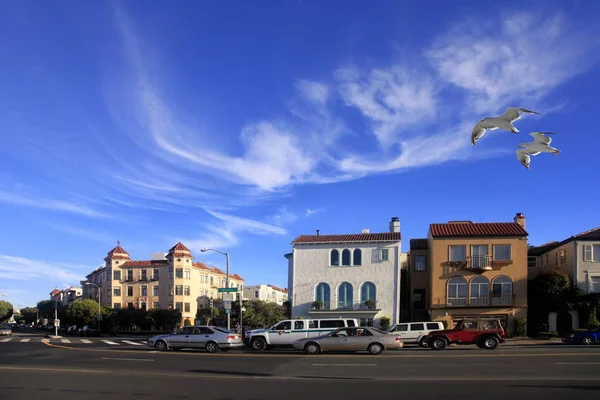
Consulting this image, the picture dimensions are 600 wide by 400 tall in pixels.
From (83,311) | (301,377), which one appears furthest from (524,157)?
(83,311)

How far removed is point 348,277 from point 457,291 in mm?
8931

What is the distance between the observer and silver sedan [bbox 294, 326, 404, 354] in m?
24.2

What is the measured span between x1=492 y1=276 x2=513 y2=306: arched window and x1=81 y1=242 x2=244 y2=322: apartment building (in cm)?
4735

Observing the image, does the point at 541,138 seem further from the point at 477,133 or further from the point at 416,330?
the point at 416,330

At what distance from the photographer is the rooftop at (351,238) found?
45.7 meters

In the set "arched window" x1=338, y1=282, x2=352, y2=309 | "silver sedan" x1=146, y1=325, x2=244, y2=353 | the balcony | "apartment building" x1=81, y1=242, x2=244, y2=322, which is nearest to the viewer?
"silver sedan" x1=146, y1=325, x2=244, y2=353

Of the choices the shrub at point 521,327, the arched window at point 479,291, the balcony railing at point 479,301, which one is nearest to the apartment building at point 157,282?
the balcony railing at point 479,301

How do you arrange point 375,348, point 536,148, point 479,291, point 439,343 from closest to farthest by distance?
point 536,148, point 375,348, point 439,343, point 479,291

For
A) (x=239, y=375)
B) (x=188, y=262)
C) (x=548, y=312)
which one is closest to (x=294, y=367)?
(x=239, y=375)

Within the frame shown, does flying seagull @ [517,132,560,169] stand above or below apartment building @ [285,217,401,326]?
above

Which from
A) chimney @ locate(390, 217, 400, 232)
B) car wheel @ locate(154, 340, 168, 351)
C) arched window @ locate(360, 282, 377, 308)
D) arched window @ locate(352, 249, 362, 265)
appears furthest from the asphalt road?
chimney @ locate(390, 217, 400, 232)

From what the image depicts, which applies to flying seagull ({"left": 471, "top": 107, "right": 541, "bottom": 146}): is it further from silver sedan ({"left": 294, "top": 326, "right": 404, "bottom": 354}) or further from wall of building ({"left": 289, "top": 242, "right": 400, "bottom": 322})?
wall of building ({"left": 289, "top": 242, "right": 400, "bottom": 322})

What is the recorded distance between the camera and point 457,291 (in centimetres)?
4378

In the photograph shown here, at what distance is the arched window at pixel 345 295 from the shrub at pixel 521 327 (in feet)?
43.0
